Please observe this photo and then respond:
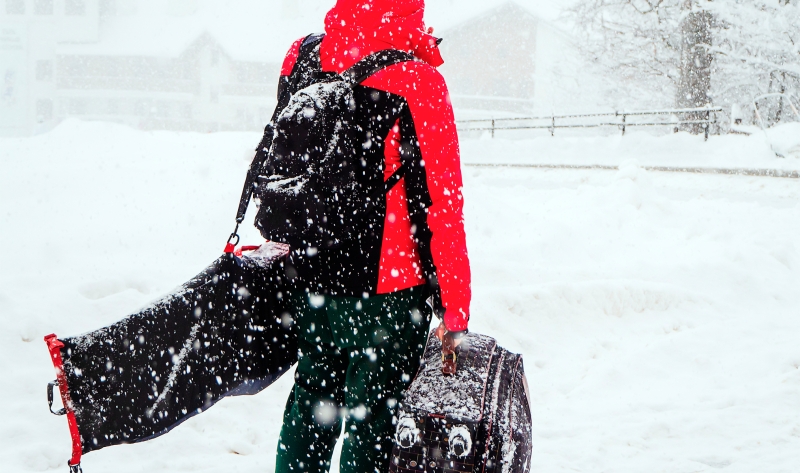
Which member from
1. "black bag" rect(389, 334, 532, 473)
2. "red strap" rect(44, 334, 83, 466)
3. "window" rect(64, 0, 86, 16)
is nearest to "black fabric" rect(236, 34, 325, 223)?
"red strap" rect(44, 334, 83, 466)

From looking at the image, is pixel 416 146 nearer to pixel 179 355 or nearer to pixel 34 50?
pixel 179 355

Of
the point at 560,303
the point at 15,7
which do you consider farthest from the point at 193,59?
the point at 560,303

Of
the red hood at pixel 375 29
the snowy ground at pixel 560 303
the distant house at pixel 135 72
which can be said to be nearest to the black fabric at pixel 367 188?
the red hood at pixel 375 29

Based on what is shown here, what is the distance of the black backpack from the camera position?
6.00ft

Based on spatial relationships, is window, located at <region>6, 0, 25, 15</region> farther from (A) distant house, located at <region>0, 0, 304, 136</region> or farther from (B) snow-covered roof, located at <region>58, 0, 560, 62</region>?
(B) snow-covered roof, located at <region>58, 0, 560, 62</region>

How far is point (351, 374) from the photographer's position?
202 cm

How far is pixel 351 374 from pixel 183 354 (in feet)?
1.70

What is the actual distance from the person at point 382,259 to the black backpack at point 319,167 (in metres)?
0.04

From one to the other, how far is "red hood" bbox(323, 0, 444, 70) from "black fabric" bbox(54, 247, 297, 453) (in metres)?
0.73

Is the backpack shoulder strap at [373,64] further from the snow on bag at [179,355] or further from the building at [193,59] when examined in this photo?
the building at [193,59]

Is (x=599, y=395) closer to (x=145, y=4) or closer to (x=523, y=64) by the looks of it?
(x=523, y=64)

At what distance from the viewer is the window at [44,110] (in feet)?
159

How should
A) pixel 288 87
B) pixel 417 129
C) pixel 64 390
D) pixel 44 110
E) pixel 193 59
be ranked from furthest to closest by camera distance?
pixel 44 110 → pixel 193 59 → pixel 288 87 → pixel 417 129 → pixel 64 390

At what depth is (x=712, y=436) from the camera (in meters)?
Answer: 3.47
